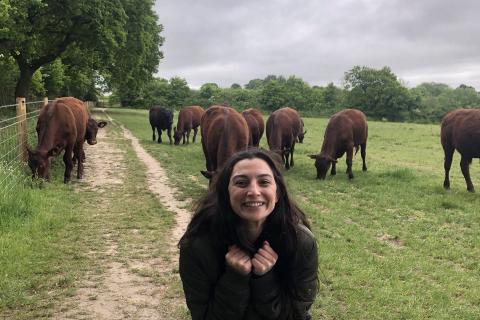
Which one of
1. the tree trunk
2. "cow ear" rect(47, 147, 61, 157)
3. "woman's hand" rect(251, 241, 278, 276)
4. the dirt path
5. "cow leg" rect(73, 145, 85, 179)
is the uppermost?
the tree trunk

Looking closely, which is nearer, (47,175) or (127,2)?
(47,175)

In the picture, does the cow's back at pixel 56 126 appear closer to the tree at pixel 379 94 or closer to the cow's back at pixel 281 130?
the cow's back at pixel 281 130

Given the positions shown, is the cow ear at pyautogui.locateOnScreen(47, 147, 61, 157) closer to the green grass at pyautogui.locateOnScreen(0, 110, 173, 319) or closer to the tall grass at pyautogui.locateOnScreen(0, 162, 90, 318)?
the green grass at pyautogui.locateOnScreen(0, 110, 173, 319)

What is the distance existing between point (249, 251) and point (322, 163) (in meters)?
9.15

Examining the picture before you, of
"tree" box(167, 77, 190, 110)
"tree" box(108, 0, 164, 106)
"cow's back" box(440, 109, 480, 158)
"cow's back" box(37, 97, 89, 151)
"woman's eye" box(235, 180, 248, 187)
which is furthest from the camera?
"tree" box(167, 77, 190, 110)

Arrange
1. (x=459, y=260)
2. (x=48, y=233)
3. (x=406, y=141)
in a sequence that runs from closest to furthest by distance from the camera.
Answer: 1. (x=459, y=260)
2. (x=48, y=233)
3. (x=406, y=141)

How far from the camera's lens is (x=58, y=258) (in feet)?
18.2

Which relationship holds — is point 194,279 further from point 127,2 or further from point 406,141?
point 127,2

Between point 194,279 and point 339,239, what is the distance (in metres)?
4.40

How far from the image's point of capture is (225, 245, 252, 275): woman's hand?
2449mm

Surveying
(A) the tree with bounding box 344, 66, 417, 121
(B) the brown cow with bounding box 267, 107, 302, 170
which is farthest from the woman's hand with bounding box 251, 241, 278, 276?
(A) the tree with bounding box 344, 66, 417, 121

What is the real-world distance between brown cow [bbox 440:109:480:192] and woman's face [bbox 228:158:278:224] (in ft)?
29.4

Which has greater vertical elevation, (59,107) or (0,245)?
(59,107)

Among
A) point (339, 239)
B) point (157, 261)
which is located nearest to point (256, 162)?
point (157, 261)
